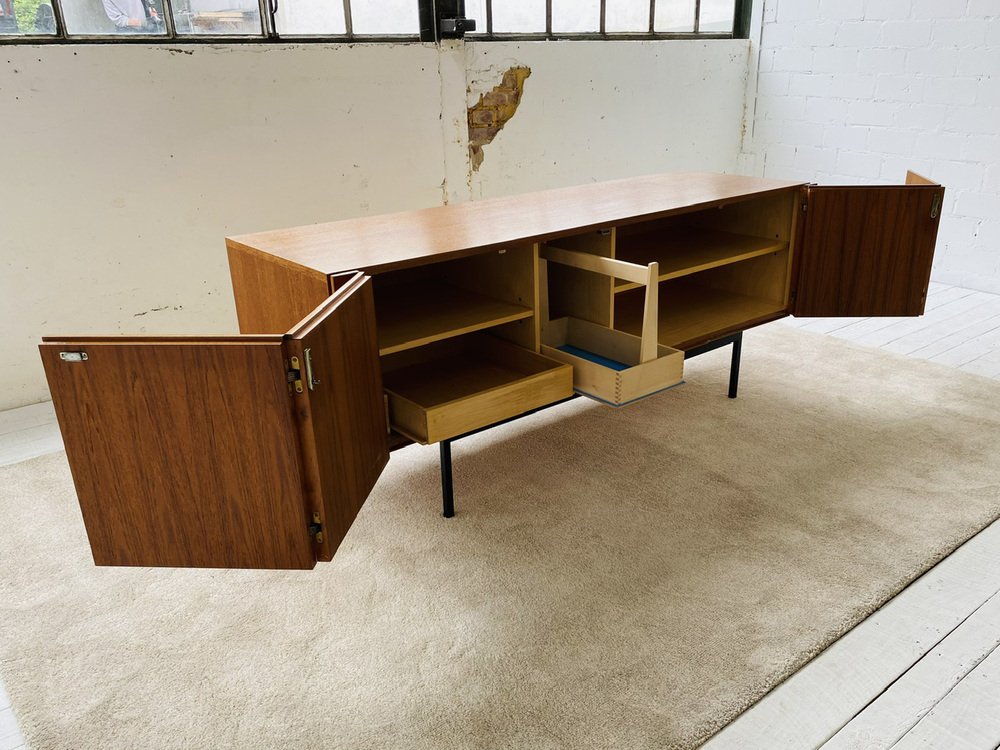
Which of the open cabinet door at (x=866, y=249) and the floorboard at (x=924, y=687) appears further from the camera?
the open cabinet door at (x=866, y=249)

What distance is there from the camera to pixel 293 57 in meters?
3.15

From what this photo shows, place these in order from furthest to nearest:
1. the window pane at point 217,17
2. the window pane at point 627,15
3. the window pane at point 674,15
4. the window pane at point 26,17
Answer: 1. the window pane at point 674,15
2. the window pane at point 627,15
3. the window pane at point 217,17
4. the window pane at point 26,17

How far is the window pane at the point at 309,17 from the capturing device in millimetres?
3197

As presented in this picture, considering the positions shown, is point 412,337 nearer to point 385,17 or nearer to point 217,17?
point 217,17

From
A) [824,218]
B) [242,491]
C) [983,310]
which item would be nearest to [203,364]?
[242,491]

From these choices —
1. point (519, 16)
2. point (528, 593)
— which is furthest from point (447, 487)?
point (519, 16)

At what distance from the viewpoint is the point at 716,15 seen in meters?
4.59

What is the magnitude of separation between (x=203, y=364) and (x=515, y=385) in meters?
0.86

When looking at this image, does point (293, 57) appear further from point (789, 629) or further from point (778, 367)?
point (789, 629)

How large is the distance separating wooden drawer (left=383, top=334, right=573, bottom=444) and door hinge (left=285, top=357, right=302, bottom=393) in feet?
1.76

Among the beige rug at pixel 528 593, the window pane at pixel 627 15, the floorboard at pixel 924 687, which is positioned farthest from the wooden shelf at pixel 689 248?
the window pane at pixel 627 15

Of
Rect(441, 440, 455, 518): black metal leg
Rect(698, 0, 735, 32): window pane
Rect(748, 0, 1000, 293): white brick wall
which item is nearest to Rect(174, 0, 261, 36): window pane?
Rect(441, 440, 455, 518): black metal leg

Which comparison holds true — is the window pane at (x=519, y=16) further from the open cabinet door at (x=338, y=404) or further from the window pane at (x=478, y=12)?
the open cabinet door at (x=338, y=404)

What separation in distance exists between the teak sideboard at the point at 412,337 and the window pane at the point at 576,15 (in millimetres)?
1620
